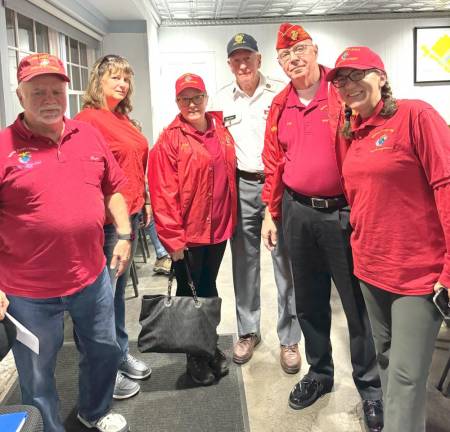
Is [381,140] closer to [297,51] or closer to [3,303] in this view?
[297,51]

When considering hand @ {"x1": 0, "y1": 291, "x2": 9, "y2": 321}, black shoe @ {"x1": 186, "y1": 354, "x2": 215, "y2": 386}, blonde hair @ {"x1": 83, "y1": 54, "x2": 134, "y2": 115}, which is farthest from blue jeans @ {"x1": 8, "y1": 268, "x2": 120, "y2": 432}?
blonde hair @ {"x1": 83, "y1": 54, "x2": 134, "y2": 115}

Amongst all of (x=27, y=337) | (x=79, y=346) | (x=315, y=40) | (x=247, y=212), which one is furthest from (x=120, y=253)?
(x=315, y=40)

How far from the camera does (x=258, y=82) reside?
2.34 m

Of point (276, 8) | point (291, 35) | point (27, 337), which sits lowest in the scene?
point (27, 337)

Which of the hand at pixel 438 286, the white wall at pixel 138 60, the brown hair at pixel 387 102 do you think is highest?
the white wall at pixel 138 60

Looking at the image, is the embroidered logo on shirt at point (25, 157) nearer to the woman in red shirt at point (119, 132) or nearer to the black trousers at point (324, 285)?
the woman in red shirt at point (119, 132)

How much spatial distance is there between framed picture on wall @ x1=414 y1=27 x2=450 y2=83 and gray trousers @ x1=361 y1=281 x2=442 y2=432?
7.04 m

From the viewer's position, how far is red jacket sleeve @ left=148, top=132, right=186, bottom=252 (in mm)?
2041

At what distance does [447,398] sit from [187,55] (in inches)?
251

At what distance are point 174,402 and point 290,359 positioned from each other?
25.9 inches

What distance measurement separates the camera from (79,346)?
1.81m

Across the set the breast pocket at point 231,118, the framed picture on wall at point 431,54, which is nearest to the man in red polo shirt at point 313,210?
the breast pocket at point 231,118

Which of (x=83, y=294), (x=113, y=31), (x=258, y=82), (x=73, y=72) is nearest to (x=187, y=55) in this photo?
(x=113, y=31)

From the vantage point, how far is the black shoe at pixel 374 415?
1856 millimetres
